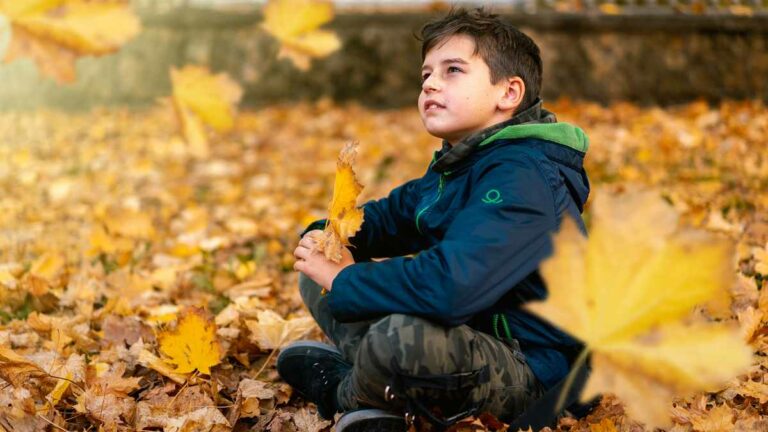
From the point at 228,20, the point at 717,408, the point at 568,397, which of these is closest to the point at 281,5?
the point at 568,397

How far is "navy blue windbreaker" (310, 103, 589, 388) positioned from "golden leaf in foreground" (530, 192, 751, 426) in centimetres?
18

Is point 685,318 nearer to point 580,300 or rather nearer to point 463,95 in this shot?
point 580,300

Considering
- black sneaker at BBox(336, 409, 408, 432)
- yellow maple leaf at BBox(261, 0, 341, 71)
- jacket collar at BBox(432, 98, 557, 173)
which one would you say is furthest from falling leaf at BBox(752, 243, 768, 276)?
yellow maple leaf at BBox(261, 0, 341, 71)

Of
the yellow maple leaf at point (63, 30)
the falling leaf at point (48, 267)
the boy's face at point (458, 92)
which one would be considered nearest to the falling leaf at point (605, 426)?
the boy's face at point (458, 92)

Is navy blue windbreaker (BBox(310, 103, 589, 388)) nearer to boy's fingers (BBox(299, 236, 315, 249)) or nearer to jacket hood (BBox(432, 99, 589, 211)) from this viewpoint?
jacket hood (BBox(432, 99, 589, 211))

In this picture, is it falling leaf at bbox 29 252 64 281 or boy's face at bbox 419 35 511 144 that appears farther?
falling leaf at bbox 29 252 64 281

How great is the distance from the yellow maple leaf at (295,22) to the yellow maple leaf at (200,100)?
212 millimetres

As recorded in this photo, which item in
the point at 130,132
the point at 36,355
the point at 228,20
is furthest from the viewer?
the point at 228,20

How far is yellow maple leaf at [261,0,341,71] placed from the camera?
235cm

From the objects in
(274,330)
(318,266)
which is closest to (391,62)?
(274,330)

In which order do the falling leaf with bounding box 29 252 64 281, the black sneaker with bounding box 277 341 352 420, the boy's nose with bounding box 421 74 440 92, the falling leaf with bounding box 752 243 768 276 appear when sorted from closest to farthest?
the boy's nose with bounding box 421 74 440 92, the black sneaker with bounding box 277 341 352 420, the falling leaf with bounding box 752 243 768 276, the falling leaf with bounding box 29 252 64 281

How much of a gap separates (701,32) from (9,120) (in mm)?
5202

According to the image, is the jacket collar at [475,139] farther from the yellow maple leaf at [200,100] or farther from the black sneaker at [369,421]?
the yellow maple leaf at [200,100]

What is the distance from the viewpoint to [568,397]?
1.70 meters
